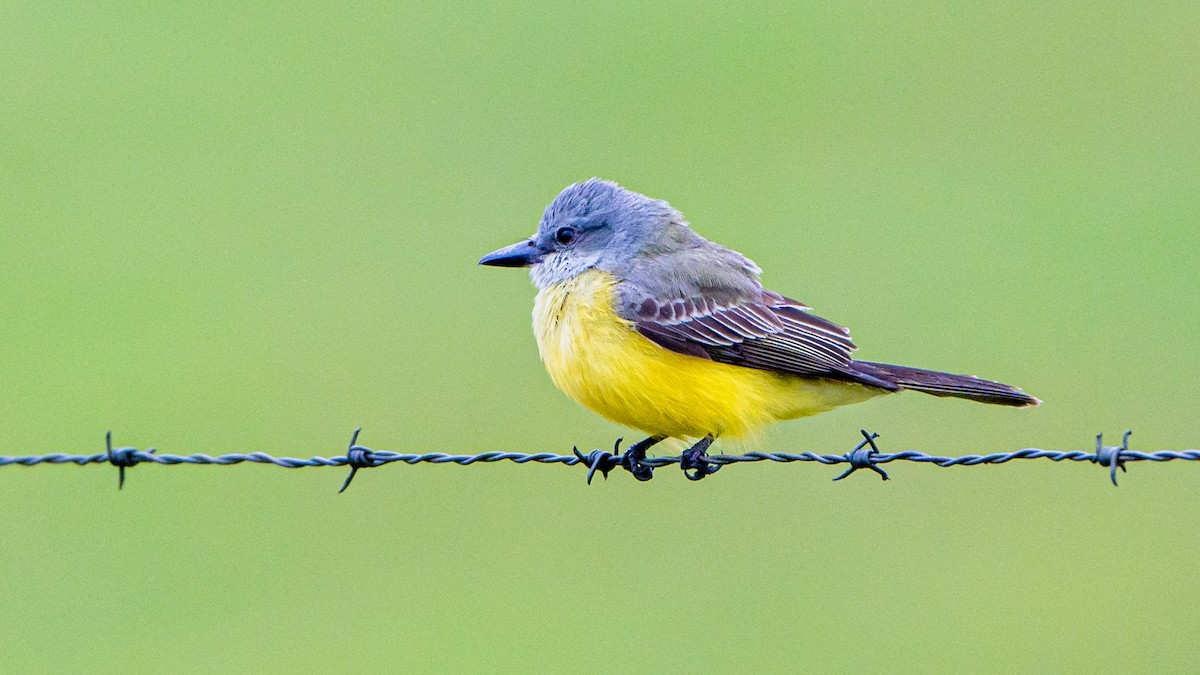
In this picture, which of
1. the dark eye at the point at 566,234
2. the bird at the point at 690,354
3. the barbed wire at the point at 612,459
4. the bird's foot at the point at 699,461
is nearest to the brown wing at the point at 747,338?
the bird at the point at 690,354

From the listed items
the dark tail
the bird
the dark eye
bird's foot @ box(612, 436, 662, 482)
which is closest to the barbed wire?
bird's foot @ box(612, 436, 662, 482)

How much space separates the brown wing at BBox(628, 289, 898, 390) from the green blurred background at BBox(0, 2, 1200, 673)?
96.1 inches

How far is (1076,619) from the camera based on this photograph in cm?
855

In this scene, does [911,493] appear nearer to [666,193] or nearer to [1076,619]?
[1076,619]

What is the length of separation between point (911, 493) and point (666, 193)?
12.7 ft

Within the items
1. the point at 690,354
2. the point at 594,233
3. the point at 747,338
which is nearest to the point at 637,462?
the point at 690,354

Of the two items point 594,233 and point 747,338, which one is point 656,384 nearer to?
point 747,338

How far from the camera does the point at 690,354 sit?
595 cm

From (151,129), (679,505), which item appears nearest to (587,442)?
(679,505)

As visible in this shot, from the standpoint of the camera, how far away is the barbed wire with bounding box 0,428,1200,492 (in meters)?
4.42

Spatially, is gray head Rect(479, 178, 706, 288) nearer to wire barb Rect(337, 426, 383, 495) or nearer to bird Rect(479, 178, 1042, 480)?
bird Rect(479, 178, 1042, 480)

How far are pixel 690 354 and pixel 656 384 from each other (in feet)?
0.65

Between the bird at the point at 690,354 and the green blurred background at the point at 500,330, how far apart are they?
2377 mm

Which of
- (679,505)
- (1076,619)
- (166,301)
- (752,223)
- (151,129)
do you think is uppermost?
(151,129)
